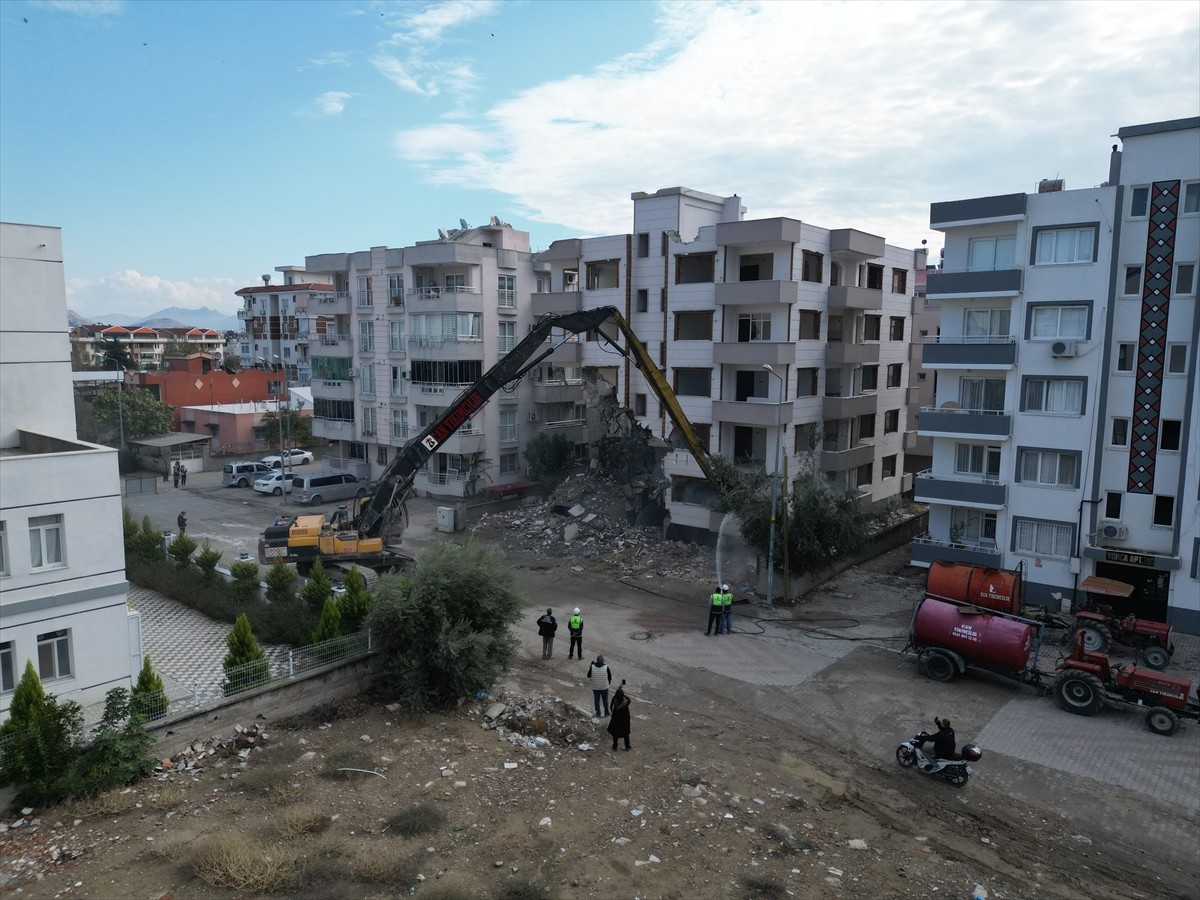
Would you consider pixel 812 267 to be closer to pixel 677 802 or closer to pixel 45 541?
pixel 677 802

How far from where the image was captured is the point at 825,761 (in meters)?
16.5

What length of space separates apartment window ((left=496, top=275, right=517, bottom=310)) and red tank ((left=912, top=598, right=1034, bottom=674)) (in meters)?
28.9

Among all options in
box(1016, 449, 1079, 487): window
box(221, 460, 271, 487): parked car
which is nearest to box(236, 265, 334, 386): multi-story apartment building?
box(221, 460, 271, 487): parked car

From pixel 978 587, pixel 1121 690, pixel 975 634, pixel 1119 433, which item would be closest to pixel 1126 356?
pixel 1119 433

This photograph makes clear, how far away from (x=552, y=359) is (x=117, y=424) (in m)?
35.3

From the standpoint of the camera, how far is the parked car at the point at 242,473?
4809cm

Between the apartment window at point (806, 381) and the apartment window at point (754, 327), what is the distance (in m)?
2.10

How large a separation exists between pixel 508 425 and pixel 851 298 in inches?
750

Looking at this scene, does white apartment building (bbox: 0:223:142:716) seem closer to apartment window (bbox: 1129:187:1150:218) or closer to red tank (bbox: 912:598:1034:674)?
red tank (bbox: 912:598:1034:674)

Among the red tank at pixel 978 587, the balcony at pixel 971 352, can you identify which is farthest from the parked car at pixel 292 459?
the red tank at pixel 978 587

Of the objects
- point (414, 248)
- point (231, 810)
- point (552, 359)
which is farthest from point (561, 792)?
point (414, 248)

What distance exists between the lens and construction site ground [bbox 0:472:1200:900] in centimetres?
1180

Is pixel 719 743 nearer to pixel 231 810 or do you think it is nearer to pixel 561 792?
pixel 561 792

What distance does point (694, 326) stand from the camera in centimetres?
3528
